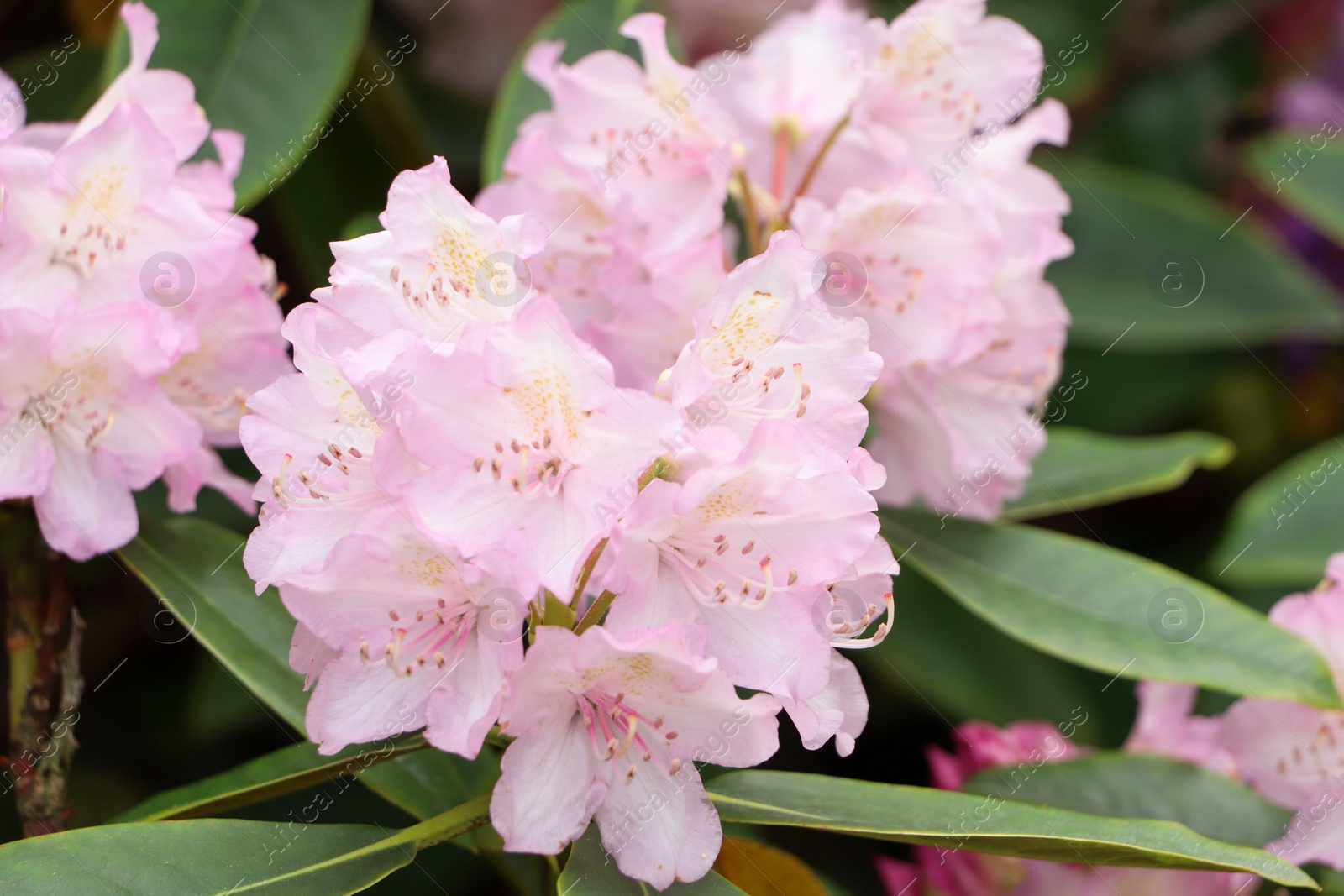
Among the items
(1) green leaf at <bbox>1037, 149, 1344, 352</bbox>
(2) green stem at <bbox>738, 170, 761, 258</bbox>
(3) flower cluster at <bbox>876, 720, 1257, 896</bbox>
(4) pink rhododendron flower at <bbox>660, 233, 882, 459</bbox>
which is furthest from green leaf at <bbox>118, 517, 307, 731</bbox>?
(1) green leaf at <bbox>1037, 149, 1344, 352</bbox>

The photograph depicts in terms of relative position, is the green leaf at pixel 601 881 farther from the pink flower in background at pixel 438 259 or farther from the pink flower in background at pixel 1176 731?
the pink flower in background at pixel 1176 731

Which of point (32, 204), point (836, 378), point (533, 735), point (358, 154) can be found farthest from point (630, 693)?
point (358, 154)

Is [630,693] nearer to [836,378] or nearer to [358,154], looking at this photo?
[836,378]

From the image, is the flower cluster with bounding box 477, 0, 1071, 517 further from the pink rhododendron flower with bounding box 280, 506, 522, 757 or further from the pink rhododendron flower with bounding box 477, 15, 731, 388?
the pink rhododendron flower with bounding box 280, 506, 522, 757

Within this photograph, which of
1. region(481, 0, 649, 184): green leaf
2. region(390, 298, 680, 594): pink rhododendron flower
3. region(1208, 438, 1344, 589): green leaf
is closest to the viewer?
region(390, 298, 680, 594): pink rhododendron flower

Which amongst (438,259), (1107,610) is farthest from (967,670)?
(438,259)

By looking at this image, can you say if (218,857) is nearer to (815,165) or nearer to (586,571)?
(586,571)

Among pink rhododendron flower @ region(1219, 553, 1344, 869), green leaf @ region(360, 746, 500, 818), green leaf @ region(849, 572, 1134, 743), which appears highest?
green leaf @ region(360, 746, 500, 818)

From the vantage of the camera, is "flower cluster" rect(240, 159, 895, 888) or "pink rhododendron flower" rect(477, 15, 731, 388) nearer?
"flower cluster" rect(240, 159, 895, 888)
